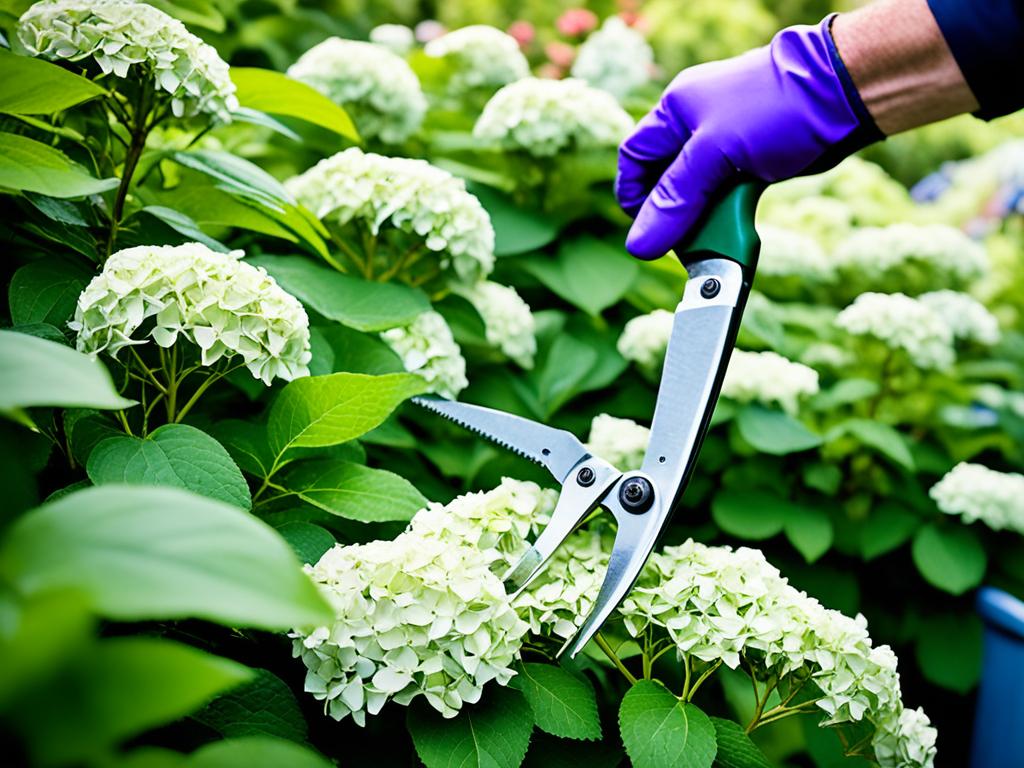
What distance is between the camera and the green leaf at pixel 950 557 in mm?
1800

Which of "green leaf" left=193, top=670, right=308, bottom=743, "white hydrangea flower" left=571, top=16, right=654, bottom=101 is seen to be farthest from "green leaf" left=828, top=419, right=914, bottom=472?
"white hydrangea flower" left=571, top=16, right=654, bottom=101

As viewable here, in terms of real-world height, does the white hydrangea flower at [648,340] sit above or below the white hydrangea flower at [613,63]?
below

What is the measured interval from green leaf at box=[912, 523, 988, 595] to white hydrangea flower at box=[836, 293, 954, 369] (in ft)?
1.27

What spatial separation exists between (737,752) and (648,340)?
869 millimetres

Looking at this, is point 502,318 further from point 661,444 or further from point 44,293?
point 44,293

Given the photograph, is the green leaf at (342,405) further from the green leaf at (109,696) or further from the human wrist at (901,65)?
the human wrist at (901,65)

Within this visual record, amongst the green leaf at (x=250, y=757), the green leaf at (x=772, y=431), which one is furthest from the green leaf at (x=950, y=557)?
the green leaf at (x=250, y=757)

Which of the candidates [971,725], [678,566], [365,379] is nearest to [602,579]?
[678,566]

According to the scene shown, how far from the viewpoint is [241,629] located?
1.00m

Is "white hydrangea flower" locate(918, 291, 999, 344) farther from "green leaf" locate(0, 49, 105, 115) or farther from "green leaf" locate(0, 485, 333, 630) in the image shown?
"green leaf" locate(0, 485, 333, 630)

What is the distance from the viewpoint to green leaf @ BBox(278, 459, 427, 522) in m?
1.10

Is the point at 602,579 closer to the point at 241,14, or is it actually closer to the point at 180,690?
the point at 180,690

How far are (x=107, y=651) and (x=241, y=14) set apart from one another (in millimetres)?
2495

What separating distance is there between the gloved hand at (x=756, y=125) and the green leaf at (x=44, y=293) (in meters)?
0.76
